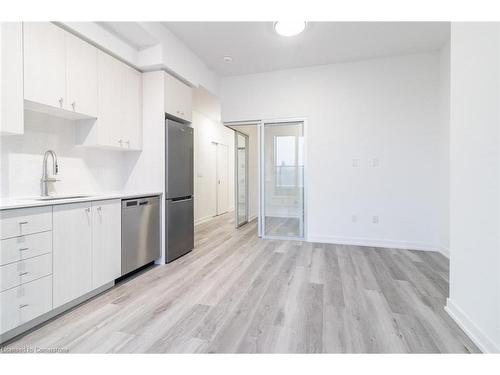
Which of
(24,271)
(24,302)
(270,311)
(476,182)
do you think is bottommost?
(270,311)

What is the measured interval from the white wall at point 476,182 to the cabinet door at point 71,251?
2.87 m

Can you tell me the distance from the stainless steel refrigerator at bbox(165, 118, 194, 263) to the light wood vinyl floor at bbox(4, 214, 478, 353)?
259mm

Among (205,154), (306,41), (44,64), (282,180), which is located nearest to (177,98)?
(44,64)

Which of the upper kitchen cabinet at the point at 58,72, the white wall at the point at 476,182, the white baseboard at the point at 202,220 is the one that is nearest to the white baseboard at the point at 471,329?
the white wall at the point at 476,182

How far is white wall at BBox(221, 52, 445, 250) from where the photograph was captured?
3.54m

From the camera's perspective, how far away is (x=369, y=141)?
12.3 feet

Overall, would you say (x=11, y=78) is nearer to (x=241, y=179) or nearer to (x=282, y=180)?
(x=282, y=180)

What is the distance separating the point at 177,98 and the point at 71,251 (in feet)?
7.04

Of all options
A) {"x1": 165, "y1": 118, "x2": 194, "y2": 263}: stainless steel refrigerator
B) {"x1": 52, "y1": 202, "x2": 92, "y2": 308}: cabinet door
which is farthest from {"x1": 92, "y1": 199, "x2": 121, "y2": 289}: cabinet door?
{"x1": 165, "y1": 118, "x2": 194, "y2": 263}: stainless steel refrigerator

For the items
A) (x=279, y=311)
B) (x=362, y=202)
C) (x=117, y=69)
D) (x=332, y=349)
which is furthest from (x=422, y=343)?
(x=117, y=69)

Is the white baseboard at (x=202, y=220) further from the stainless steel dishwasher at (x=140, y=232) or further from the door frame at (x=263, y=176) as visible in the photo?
the stainless steel dishwasher at (x=140, y=232)

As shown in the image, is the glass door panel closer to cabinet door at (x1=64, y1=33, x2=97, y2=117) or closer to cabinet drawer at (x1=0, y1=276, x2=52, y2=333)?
cabinet door at (x1=64, y1=33, x2=97, y2=117)

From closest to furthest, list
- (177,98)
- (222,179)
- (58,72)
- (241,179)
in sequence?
(58,72) → (177,98) → (241,179) → (222,179)
